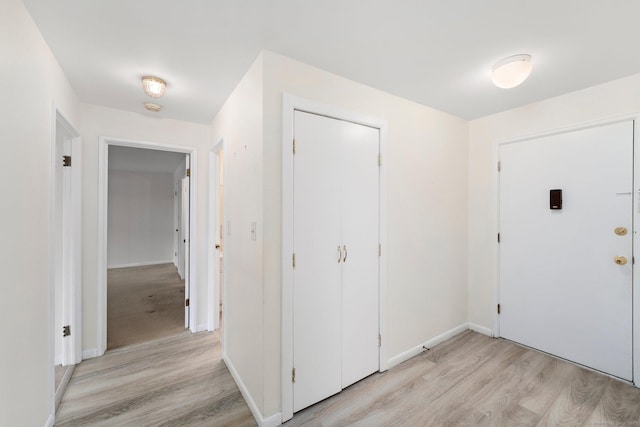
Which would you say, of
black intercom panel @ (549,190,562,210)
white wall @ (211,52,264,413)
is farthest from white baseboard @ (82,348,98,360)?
black intercom panel @ (549,190,562,210)

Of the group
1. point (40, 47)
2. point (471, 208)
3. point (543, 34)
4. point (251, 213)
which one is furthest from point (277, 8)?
point (471, 208)

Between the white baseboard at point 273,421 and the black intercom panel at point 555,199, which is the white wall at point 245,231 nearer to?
the white baseboard at point 273,421

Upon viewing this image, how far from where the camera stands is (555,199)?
2439mm

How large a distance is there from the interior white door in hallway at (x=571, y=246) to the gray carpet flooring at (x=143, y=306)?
3792mm

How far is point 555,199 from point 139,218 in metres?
7.99

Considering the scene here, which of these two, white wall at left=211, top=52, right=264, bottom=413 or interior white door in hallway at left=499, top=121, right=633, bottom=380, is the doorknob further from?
white wall at left=211, top=52, right=264, bottom=413

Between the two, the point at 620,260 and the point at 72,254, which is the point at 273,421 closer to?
the point at 72,254

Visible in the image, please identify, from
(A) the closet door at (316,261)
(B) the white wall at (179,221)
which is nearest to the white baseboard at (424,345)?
(A) the closet door at (316,261)

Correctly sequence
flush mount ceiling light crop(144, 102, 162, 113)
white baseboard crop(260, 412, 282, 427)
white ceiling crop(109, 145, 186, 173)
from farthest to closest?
1. white ceiling crop(109, 145, 186, 173)
2. flush mount ceiling light crop(144, 102, 162, 113)
3. white baseboard crop(260, 412, 282, 427)

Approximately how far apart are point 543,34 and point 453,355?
262 cm

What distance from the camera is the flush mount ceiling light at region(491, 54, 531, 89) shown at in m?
1.75

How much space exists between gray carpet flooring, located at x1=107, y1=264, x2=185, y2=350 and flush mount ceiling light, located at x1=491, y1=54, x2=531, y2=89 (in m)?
3.91

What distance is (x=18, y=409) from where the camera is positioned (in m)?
1.27

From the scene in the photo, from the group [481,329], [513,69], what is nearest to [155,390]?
[481,329]
